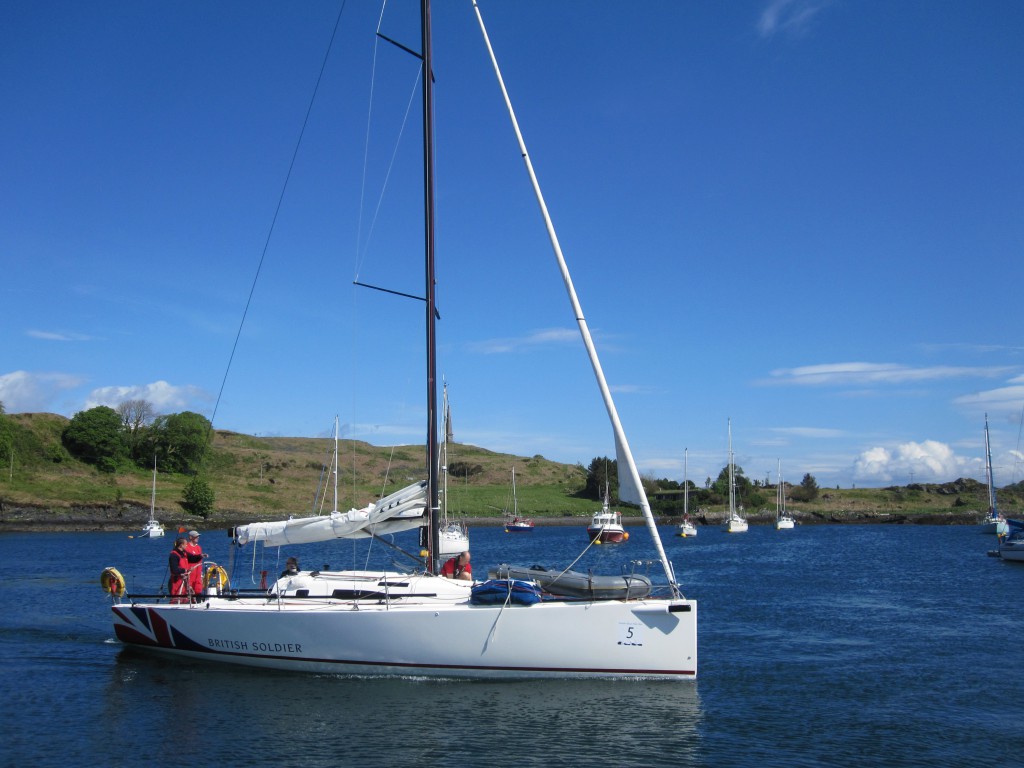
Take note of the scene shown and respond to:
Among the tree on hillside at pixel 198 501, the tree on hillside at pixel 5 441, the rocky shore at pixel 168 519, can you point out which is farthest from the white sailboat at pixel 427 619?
the tree on hillside at pixel 5 441

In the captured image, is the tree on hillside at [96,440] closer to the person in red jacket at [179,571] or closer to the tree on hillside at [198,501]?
the tree on hillside at [198,501]

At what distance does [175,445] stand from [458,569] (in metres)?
102

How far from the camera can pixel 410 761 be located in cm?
1186

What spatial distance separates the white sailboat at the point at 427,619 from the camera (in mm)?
15062

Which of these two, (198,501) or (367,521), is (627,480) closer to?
(367,521)

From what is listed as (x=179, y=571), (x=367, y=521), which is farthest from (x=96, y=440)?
(x=367, y=521)

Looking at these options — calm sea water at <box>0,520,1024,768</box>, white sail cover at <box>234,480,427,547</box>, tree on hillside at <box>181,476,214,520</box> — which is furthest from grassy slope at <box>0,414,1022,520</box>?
white sail cover at <box>234,480,427,547</box>

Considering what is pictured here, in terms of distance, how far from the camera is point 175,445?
110 m

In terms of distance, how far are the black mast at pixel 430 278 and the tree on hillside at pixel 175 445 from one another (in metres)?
98.6

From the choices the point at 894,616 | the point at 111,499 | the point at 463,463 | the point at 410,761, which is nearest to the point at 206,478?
the point at 111,499

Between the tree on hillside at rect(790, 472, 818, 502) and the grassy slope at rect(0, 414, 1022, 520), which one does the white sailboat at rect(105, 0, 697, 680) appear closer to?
the grassy slope at rect(0, 414, 1022, 520)

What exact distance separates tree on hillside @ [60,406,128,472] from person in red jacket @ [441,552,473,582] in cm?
9898

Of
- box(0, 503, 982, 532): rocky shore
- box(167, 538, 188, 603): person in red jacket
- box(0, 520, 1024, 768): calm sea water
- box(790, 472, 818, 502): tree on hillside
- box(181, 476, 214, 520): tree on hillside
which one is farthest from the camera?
box(790, 472, 818, 502): tree on hillside

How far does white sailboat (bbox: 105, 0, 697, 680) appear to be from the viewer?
15.1 metres
